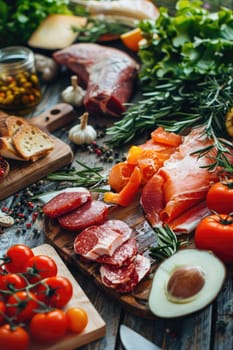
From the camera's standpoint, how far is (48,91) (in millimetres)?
3609

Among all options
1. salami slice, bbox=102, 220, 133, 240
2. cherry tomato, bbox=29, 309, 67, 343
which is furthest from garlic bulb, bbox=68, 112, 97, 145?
cherry tomato, bbox=29, 309, 67, 343

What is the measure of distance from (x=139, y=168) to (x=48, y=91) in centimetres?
123

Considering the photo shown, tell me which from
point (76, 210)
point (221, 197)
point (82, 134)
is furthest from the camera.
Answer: point (82, 134)

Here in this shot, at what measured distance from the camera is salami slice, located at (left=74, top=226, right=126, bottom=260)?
220cm

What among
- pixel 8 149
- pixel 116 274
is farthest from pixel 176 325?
pixel 8 149

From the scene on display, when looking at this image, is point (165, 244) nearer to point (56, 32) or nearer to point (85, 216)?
point (85, 216)

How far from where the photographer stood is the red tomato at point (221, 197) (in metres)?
2.32

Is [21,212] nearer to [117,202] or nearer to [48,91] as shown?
[117,202]

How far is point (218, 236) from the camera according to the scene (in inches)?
84.5

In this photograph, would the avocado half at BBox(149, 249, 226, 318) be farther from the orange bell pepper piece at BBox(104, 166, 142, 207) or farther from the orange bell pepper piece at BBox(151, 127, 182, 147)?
the orange bell pepper piece at BBox(151, 127, 182, 147)

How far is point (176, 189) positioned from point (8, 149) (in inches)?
33.9

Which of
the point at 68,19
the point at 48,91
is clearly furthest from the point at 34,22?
the point at 48,91

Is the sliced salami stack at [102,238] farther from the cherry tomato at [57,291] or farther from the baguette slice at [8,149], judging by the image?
the baguette slice at [8,149]

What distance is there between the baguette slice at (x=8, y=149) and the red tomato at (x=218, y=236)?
1.05m
